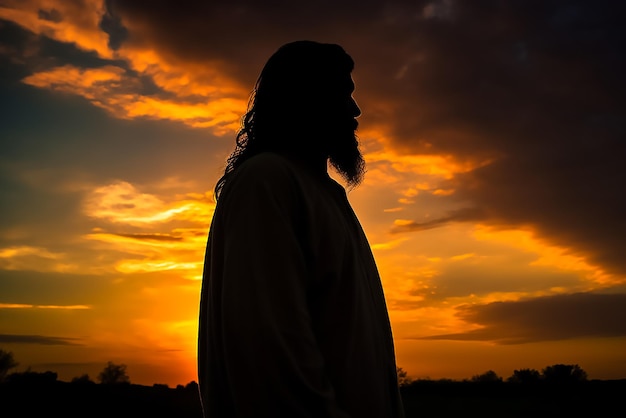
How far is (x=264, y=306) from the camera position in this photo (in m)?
1.95

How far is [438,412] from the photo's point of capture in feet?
30.1

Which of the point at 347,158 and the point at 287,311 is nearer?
the point at 287,311

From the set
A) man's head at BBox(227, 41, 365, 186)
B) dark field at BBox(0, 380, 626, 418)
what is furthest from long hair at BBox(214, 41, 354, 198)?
dark field at BBox(0, 380, 626, 418)

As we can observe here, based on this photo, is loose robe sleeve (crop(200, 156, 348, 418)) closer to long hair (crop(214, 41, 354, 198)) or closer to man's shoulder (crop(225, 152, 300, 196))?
man's shoulder (crop(225, 152, 300, 196))

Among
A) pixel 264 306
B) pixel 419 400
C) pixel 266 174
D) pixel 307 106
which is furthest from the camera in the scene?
pixel 419 400

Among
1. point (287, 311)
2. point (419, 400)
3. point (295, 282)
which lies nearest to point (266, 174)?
point (295, 282)

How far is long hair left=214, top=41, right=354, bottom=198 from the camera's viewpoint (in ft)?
8.73

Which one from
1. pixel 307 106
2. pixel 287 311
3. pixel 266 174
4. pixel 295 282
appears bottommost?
pixel 287 311

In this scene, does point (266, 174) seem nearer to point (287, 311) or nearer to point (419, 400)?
point (287, 311)

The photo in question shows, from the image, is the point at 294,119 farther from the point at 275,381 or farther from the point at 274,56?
the point at 275,381

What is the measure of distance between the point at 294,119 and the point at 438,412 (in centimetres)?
772

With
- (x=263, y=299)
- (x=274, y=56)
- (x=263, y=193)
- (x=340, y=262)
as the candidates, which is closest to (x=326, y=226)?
(x=340, y=262)

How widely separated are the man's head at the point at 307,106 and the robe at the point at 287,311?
250 mm

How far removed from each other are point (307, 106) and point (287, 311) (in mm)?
1067
